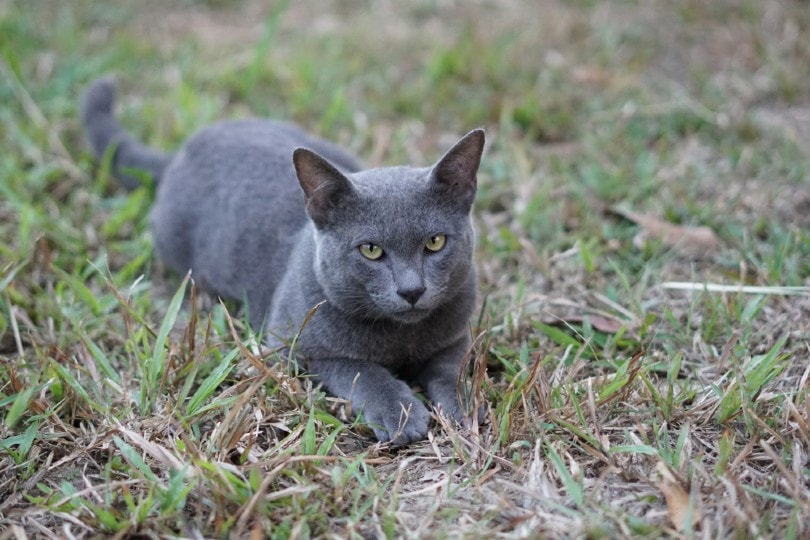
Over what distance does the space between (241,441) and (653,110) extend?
306cm

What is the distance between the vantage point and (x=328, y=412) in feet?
8.13

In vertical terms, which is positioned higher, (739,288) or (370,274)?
(370,274)

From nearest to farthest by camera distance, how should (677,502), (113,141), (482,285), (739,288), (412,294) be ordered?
(677,502) < (412,294) < (739,288) < (482,285) < (113,141)

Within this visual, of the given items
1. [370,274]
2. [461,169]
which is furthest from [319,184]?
[461,169]

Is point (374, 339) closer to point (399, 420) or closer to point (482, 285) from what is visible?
point (399, 420)

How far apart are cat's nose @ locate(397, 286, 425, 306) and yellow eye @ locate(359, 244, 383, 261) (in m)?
0.17

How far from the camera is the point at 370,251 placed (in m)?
2.46

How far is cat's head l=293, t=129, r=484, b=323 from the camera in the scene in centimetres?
241

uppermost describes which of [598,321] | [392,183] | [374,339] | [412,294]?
[392,183]

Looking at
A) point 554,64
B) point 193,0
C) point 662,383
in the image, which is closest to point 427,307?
point 662,383

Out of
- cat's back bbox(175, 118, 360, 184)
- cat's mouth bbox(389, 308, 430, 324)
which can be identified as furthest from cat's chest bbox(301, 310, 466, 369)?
cat's back bbox(175, 118, 360, 184)

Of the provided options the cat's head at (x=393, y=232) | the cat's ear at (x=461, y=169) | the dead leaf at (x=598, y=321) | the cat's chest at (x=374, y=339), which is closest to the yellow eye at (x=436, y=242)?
the cat's head at (x=393, y=232)

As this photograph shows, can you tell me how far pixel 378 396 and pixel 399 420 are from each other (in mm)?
126

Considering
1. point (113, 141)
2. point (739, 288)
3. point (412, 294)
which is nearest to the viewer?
point (412, 294)
